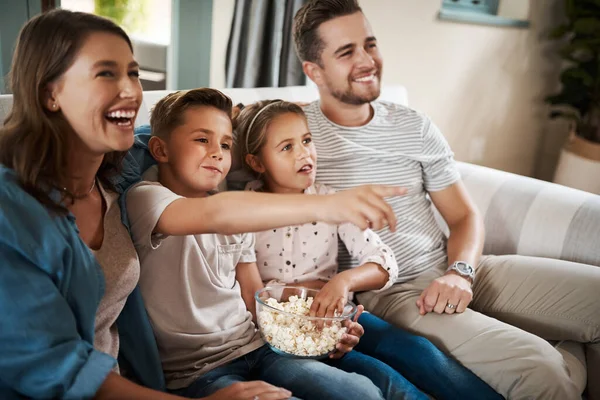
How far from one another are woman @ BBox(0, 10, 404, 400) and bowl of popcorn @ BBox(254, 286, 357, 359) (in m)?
0.17

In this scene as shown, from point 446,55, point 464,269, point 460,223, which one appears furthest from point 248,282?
point 446,55

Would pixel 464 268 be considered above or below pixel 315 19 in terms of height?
below

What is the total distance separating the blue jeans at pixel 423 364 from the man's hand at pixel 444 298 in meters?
0.10

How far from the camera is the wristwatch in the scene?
1436 mm

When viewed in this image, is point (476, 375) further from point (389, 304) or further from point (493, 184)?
point (493, 184)

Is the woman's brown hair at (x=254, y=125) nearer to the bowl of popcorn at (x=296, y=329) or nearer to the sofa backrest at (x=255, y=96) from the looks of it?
the sofa backrest at (x=255, y=96)

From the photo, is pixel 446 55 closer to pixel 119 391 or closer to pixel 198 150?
pixel 198 150

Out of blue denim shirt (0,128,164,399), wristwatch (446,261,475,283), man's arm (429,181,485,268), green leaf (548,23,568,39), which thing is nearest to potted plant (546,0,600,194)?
green leaf (548,23,568,39)

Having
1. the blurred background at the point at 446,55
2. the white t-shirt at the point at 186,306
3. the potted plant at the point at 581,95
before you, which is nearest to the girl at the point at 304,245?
the white t-shirt at the point at 186,306

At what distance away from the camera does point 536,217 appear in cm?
169

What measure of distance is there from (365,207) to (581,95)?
3.24 m

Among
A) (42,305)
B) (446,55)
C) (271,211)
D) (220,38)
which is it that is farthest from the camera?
(446,55)

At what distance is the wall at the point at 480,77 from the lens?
286cm

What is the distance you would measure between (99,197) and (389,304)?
751 mm
